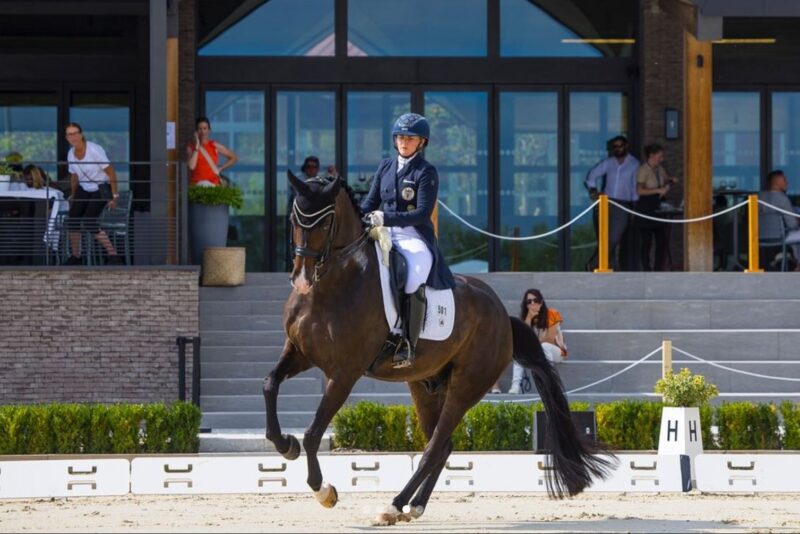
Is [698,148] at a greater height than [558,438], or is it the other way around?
[698,148]

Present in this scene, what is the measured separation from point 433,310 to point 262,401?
26.5 feet

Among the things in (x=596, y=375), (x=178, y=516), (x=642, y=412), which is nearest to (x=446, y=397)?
(x=178, y=516)

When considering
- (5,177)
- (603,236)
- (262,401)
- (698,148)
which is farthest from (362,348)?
(698,148)

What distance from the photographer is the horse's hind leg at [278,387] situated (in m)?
11.0

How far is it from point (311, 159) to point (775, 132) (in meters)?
7.68

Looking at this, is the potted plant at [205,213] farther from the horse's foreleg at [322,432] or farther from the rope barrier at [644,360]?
the horse's foreleg at [322,432]

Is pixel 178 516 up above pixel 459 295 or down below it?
below

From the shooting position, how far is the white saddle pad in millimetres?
11477

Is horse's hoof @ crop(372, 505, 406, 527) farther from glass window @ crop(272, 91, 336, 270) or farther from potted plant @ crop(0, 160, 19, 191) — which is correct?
glass window @ crop(272, 91, 336, 270)

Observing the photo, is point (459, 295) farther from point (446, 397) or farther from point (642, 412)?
point (642, 412)

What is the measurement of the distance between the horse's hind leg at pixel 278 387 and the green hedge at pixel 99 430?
5.49m

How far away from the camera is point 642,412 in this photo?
1675cm

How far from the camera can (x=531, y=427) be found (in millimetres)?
16594

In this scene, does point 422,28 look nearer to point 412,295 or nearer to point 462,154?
point 462,154
